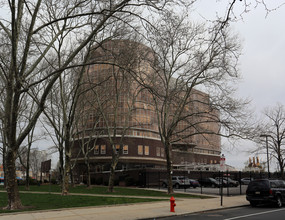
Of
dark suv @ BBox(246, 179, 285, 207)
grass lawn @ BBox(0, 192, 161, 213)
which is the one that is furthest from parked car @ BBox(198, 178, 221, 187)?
grass lawn @ BBox(0, 192, 161, 213)

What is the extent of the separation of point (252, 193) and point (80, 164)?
57273mm

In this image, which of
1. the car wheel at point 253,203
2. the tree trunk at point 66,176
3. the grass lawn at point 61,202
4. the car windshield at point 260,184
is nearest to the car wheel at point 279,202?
the car windshield at point 260,184

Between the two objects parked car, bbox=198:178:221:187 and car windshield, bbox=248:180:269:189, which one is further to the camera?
parked car, bbox=198:178:221:187

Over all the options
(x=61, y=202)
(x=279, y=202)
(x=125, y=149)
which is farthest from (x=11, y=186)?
(x=125, y=149)

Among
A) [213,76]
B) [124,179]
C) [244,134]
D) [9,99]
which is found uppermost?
[213,76]

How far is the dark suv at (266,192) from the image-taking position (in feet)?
56.4

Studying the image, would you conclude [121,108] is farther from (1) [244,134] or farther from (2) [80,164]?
(1) [244,134]

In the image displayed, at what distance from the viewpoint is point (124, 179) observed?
47062mm

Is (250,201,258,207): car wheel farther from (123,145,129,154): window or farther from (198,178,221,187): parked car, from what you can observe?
(123,145,129,154): window

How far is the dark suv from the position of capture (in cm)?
1720

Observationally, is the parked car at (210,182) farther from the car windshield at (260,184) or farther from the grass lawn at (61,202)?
the grass lawn at (61,202)

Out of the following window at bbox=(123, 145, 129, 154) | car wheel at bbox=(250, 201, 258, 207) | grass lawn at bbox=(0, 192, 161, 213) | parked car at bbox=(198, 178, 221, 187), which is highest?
window at bbox=(123, 145, 129, 154)

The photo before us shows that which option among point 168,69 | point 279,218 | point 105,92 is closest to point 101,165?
point 105,92

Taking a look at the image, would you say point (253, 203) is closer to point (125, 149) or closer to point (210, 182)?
point (210, 182)
